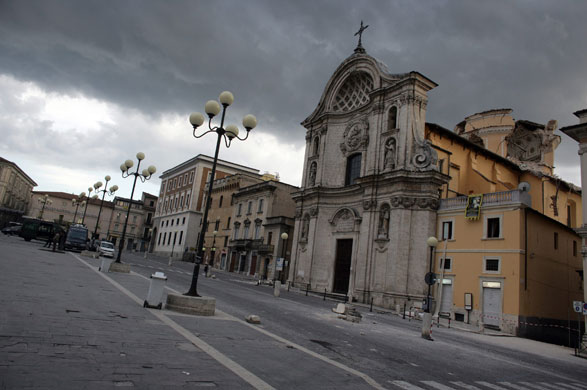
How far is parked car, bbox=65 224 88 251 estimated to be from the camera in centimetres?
3527

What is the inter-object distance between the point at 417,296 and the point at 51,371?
2661cm

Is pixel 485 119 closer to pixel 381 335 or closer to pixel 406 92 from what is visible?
pixel 406 92

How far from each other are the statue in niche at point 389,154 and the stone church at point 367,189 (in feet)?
0.30

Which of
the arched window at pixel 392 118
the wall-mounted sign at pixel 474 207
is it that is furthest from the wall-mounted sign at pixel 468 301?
the arched window at pixel 392 118

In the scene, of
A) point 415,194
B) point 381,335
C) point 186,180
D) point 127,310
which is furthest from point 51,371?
point 186,180

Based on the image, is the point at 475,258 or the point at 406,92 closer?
the point at 475,258

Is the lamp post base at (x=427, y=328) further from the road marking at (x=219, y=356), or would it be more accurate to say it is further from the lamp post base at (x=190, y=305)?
the road marking at (x=219, y=356)

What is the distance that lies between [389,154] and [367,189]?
3413mm

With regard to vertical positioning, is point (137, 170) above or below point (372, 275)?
above

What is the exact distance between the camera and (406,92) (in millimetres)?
32625

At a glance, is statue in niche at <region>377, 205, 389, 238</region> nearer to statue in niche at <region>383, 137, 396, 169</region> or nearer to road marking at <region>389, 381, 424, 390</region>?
statue in niche at <region>383, 137, 396, 169</region>

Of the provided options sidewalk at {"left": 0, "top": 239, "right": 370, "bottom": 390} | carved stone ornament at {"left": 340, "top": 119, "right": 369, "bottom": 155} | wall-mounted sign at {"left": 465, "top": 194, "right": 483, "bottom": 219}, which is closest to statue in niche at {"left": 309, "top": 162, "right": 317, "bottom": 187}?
carved stone ornament at {"left": 340, "top": 119, "right": 369, "bottom": 155}

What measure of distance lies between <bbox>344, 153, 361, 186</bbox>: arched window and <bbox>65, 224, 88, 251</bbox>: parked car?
2474cm

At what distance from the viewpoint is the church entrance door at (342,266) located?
112 ft
